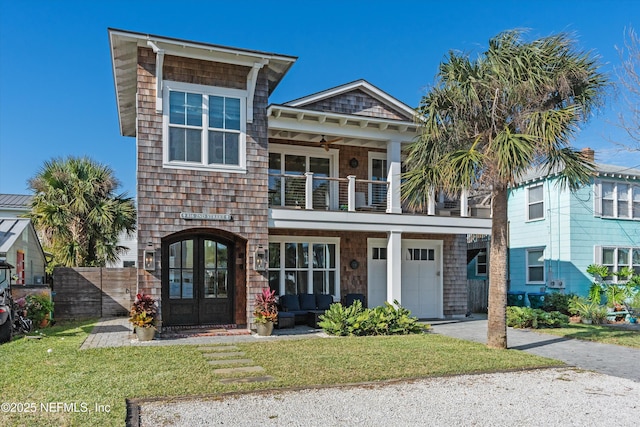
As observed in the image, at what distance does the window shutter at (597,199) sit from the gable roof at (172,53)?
13.5m

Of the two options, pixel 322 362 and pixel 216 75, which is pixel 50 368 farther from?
pixel 216 75

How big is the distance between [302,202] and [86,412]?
32.9ft

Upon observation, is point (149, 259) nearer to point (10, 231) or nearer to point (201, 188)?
point (201, 188)

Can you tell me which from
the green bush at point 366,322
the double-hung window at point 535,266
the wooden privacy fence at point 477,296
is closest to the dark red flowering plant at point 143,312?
the green bush at point 366,322

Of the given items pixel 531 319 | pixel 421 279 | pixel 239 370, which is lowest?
pixel 531 319

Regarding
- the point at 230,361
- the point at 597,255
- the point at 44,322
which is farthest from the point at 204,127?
the point at 597,255

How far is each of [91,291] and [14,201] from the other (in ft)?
57.0

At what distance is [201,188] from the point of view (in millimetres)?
12633

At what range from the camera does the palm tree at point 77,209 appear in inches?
699

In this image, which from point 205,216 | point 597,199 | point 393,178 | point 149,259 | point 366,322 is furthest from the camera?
point 597,199

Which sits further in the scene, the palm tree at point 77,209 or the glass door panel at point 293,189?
the palm tree at point 77,209

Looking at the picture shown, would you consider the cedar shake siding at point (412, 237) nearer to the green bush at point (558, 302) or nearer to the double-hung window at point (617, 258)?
the green bush at point (558, 302)

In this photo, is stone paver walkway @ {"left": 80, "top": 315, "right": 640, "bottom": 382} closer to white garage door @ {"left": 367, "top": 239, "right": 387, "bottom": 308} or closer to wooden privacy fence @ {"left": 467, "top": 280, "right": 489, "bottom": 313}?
white garage door @ {"left": 367, "top": 239, "right": 387, "bottom": 308}

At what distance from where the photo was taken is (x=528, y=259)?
21797mm
